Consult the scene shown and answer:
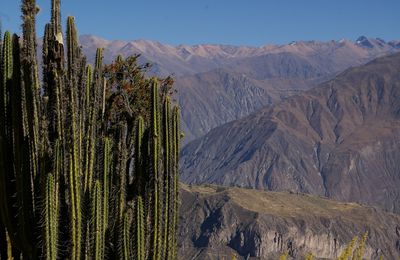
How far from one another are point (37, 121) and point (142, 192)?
2.65 m

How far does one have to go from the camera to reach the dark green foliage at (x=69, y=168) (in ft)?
40.6

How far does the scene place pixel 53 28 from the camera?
12922 mm

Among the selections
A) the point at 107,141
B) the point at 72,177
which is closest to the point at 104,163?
the point at 107,141

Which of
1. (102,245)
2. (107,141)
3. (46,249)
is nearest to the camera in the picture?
(46,249)

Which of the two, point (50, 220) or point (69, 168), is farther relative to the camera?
point (69, 168)

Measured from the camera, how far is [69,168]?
12367 millimetres

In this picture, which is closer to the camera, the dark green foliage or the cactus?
the cactus

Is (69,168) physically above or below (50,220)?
above

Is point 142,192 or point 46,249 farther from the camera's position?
point 142,192

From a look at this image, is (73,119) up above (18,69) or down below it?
below

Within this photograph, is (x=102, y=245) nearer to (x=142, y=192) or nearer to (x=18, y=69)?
(x=142, y=192)

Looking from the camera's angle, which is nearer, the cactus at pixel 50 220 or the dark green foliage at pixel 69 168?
the cactus at pixel 50 220

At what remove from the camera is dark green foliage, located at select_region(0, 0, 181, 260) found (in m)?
12.4

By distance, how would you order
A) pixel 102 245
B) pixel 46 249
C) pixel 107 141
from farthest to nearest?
pixel 107 141, pixel 102 245, pixel 46 249
